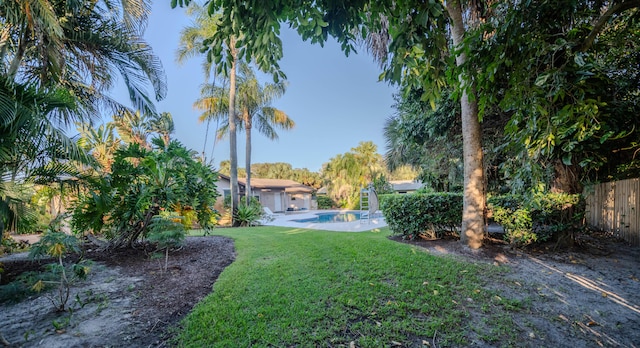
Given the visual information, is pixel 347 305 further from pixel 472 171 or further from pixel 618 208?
pixel 618 208

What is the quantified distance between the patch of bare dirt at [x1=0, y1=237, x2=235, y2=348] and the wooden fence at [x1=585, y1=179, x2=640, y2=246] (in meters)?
7.66

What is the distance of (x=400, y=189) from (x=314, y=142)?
1205cm

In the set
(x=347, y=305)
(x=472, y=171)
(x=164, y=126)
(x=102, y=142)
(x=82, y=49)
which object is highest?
(x=164, y=126)

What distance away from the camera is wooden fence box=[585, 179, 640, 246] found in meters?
6.13

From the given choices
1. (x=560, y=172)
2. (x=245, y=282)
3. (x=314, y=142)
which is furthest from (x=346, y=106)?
(x=245, y=282)

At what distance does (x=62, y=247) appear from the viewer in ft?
10.4

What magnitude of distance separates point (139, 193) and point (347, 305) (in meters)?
4.88

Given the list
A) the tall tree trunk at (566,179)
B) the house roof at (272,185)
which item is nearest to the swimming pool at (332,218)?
the house roof at (272,185)

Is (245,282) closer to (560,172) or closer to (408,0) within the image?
(408,0)

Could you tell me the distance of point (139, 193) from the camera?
5539mm

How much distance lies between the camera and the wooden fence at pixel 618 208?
6129mm

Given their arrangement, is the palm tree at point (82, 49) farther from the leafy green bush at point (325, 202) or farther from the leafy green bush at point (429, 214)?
the leafy green bush at point (325, 202)

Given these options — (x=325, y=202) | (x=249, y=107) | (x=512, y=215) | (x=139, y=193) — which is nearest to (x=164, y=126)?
(x=249, y=107)

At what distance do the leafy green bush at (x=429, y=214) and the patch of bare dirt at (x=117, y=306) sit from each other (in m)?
4.65
